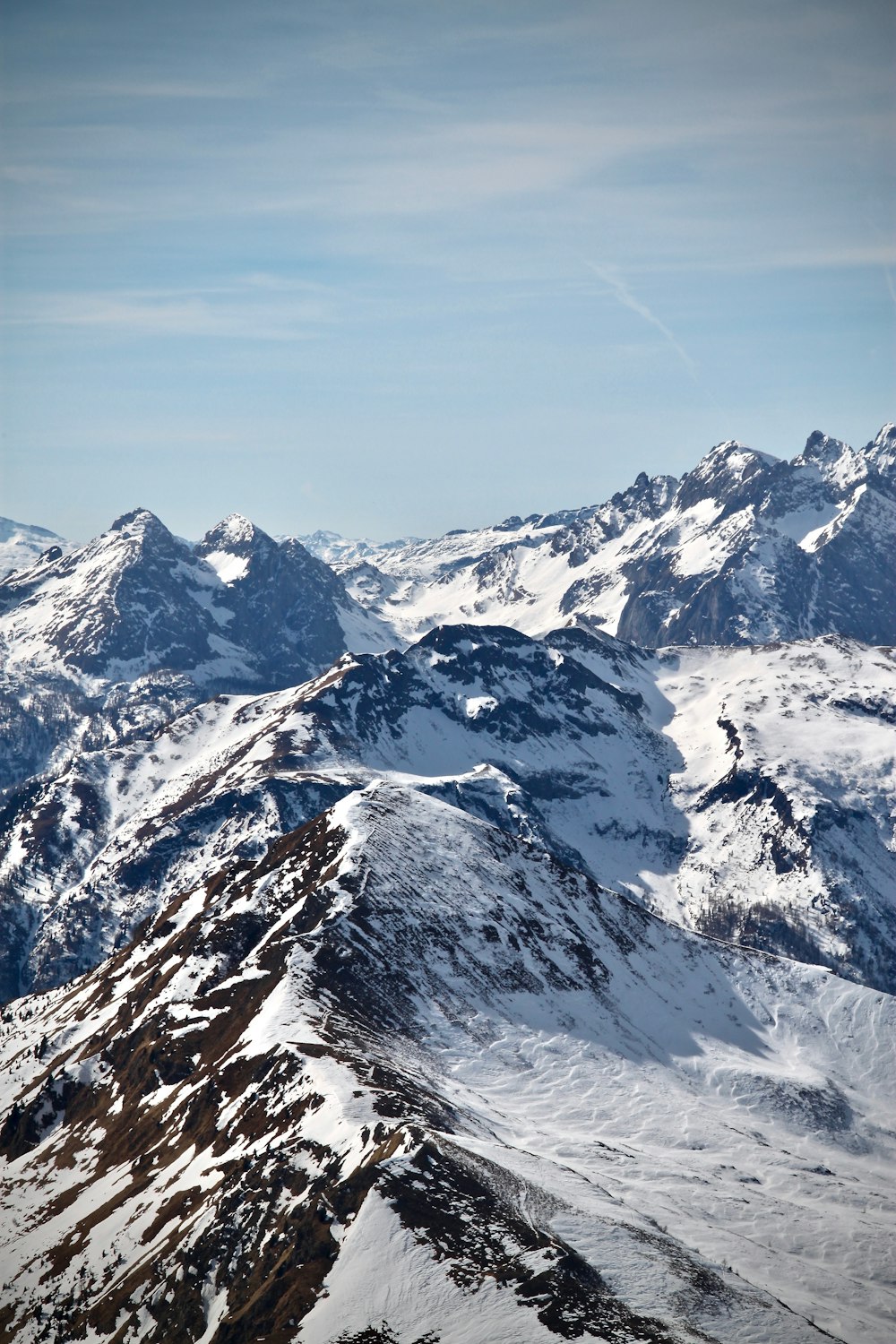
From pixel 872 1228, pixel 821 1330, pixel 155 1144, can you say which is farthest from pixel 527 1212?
pixel 872 1228

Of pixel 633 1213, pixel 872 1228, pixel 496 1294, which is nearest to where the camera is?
pixel 496 1294

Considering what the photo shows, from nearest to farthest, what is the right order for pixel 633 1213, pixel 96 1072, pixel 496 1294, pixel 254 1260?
1. pixel 496 1294
2. pixel 254 1260
3. pixel 633 1213
4. pixel 96 1072

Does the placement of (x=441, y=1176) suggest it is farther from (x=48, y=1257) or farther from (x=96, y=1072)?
(x=96, y=1072)

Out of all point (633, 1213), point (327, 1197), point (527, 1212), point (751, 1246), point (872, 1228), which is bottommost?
point (872, 1228)

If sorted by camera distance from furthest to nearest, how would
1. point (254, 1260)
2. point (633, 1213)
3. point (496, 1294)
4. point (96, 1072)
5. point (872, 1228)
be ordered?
point (96, 1072), point (872, 1228), point (633, 1213), point (254, 1260), point (496, 1294)

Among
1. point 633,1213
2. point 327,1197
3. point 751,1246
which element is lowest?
point 751,1246

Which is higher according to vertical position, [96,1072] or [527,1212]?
[96,1072]

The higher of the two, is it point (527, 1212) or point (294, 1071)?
point (294, 1071)

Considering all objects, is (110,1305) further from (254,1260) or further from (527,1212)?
(527,1212)

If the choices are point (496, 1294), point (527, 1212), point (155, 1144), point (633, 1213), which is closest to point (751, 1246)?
point (633, 1213)

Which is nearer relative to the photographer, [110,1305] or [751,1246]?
[110,1305]
